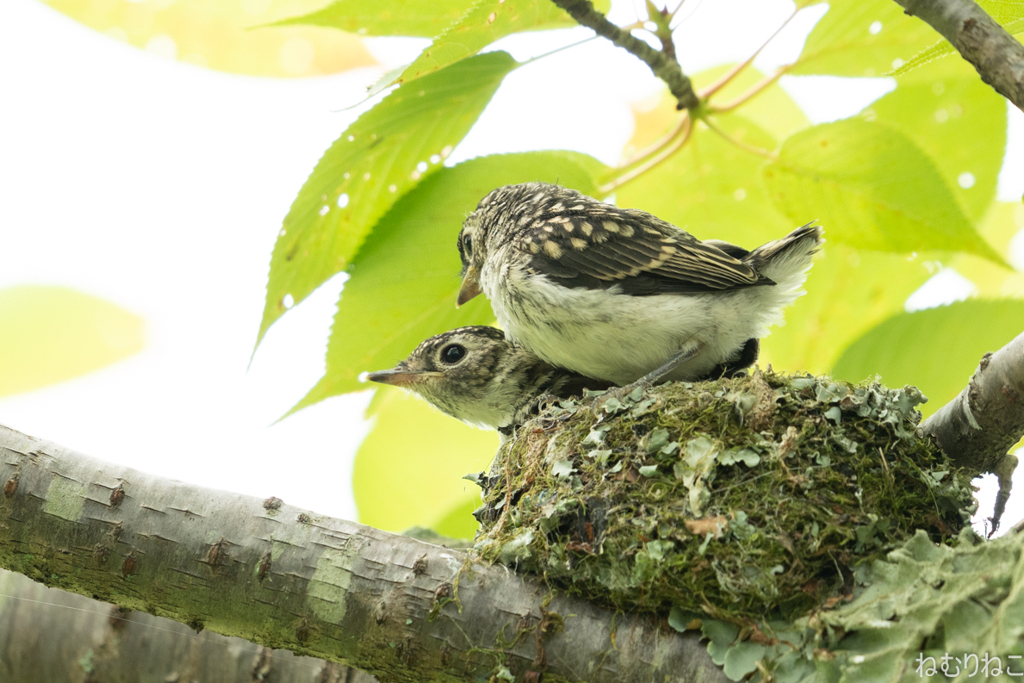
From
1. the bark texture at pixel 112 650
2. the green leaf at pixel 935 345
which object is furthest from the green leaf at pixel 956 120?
the bark texture at pixel 112 650

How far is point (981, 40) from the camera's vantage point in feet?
6.08

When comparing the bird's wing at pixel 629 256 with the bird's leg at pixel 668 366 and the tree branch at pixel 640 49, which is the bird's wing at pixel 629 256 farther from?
the tree branch at pixel 640 49

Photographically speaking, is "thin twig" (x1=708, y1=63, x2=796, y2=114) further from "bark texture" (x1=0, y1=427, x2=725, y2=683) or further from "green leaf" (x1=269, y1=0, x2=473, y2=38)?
"bark texture" (x1=0, y1=427, x2=725, y2=683)

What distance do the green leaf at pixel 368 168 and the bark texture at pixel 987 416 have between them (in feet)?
6.24

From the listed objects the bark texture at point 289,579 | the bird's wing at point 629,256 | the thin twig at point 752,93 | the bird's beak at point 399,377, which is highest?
the thin twig at point 752,93

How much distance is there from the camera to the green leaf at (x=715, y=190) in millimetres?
3453

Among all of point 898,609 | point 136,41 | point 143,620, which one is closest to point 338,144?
point 136,41

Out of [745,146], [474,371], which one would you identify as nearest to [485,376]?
[474,371]

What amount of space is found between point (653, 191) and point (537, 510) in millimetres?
1702

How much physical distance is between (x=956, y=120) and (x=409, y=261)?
2411mm

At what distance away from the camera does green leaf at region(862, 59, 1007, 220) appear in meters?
3.41

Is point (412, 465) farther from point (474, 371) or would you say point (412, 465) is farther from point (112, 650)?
point (112, 650)

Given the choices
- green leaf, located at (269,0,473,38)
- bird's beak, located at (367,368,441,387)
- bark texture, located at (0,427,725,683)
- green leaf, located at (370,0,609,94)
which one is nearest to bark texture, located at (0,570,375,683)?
bark texture, located at (0,427,725,683)

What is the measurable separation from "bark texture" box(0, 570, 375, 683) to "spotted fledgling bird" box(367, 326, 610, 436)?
4.77 ft
